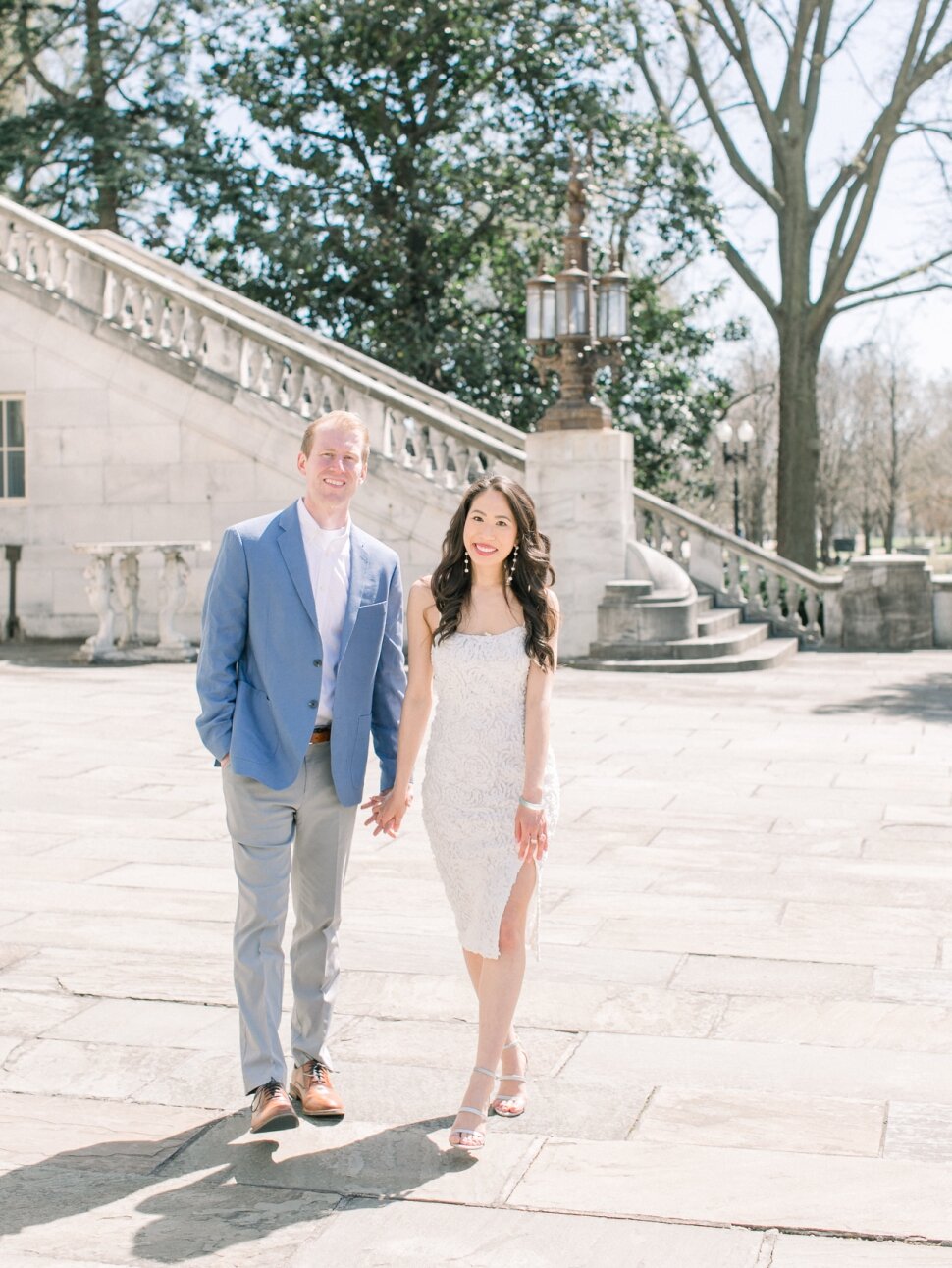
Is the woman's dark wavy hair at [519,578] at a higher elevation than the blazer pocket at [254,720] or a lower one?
higher

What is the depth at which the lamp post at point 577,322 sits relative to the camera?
55.9 ft

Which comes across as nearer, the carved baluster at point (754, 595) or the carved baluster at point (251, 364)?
the carved baluster at point (251, 364)

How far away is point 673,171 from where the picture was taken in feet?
85.3

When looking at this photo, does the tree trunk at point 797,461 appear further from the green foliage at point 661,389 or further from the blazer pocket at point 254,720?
the blazer pocket at point 254,720

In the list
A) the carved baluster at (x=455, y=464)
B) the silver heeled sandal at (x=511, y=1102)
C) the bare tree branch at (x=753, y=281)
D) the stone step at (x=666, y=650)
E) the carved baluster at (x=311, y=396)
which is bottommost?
the silver heeled sandal at (x=511, y=1102)

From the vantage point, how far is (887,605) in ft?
63.5

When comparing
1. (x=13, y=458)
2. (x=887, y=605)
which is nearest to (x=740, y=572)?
(x=887, y=605)

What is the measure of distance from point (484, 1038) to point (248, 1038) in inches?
24.1

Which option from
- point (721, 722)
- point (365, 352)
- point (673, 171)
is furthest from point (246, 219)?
point (721, 722)

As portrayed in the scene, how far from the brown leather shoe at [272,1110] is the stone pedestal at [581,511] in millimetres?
12852

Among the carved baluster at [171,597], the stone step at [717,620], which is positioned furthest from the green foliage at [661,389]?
the carved baluster at [171,597]

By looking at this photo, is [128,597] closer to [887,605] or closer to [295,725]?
[887,605]

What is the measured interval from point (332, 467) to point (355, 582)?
325 millimetres

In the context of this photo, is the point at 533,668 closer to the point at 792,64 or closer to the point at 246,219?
the point at 246,219
